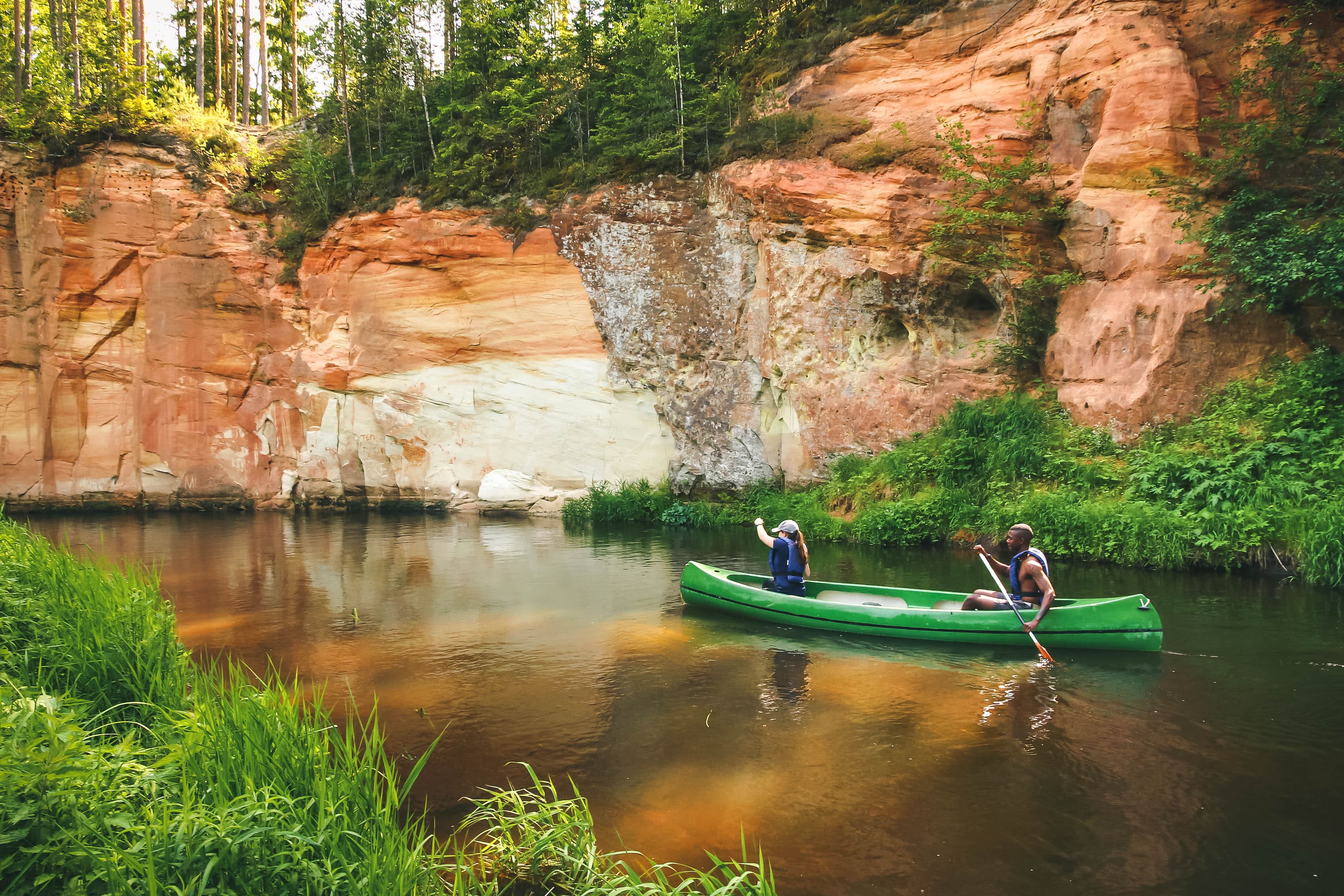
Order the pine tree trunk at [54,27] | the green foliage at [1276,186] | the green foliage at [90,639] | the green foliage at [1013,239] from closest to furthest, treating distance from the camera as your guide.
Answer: the green foliage at [90,639], the green foliage at [1276,186], the green foliage at [1013,239], the pine tree trunk at [54,27]

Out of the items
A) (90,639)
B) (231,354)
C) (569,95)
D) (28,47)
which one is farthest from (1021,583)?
(28,47)

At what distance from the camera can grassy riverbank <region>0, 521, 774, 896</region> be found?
2.61 meters

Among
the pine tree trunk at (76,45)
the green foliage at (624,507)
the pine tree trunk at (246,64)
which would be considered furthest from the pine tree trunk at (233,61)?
the green foliage at (624,507)

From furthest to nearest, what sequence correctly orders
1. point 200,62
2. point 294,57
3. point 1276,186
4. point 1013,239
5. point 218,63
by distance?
point 294,57 < point 218,63 < point 200,62 < point 1013,239 < point 1276,186

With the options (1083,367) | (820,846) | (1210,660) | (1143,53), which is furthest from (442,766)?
(1143,53)

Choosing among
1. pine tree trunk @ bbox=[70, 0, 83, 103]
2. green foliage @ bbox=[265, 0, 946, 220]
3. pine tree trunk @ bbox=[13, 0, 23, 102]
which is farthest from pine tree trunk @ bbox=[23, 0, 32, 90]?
green foliage @ bbox=[265, 0, 946, 220]

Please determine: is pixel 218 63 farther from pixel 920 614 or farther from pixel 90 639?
pixel 920 614

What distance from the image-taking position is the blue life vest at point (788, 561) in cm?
927

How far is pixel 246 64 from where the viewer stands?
94.5ft

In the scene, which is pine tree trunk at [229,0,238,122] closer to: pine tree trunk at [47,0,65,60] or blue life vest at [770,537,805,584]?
pine tree trunk at [47,0,65,60]

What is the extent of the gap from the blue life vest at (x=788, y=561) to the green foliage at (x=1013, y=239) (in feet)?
26.6

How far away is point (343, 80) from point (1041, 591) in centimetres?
2584

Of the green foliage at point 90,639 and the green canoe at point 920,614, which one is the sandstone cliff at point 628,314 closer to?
the green canoe at point 920,614

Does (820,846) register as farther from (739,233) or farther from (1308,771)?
(739,233)
